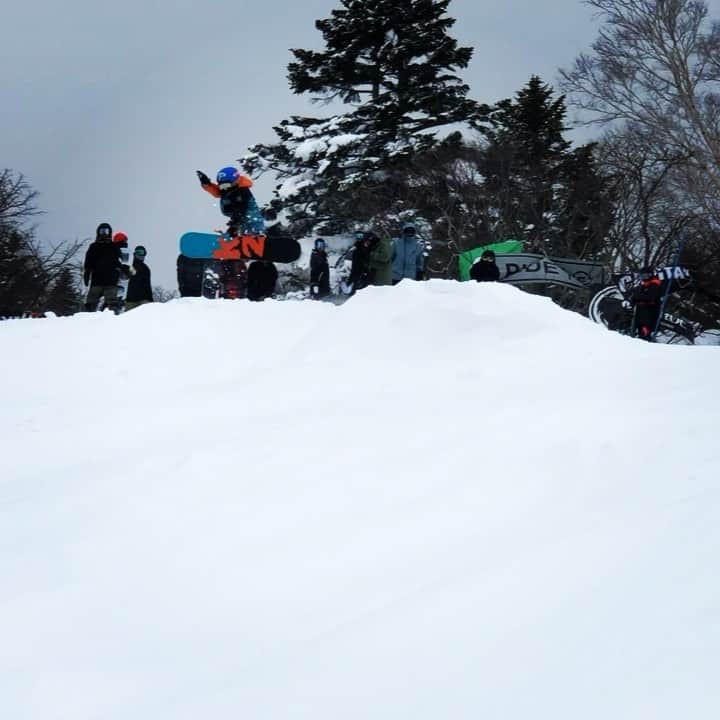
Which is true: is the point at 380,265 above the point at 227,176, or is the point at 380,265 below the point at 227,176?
below

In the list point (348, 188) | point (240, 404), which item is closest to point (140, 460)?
point (240, 404)

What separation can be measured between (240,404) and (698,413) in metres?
2.40

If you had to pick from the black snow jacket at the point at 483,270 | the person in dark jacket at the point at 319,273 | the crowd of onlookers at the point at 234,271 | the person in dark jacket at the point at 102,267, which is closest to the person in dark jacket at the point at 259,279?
the crowd of onlookers at the point at 234,271

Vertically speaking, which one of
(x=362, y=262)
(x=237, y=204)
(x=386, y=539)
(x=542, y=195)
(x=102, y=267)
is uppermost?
(x=542, y=195)

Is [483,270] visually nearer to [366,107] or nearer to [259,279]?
[259,279]

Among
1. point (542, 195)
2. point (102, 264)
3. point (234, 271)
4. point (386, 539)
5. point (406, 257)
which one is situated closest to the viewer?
point (386, 539)

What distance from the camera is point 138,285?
9664mm

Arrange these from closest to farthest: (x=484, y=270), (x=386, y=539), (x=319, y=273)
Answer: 1. (x=386, y=539)
2. (x=484, y=270)
3. (x=319, y=273)

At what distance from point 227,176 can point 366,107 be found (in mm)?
11665

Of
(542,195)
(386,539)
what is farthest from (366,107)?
(386,539)

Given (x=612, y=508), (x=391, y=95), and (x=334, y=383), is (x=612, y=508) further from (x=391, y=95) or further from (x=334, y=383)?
(x=391, y=95)

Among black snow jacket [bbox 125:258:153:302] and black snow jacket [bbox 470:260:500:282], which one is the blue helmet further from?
black snow jacket [bbox 470:260:500:282]

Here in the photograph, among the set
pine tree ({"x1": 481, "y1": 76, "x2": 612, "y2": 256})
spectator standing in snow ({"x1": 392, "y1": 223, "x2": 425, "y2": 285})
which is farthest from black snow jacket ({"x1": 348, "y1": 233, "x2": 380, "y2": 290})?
pine tree ({"x1": 481, "y1": 76, "x2": 612, "y2": 256})

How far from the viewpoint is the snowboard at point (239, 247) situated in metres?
8.99
